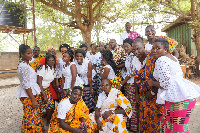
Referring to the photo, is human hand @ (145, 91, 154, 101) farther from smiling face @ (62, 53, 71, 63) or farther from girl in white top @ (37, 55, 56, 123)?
girl in white top @ (37, 55, 56, 123)

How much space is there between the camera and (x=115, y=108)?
3283mm

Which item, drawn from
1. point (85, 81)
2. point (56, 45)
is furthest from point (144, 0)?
point (56, 45)

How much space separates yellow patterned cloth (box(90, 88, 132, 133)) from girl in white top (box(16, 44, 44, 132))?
122 centimetres

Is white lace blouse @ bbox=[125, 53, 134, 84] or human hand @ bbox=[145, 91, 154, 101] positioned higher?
white lace blouse @ bbox=[125, 53, 134, 84]

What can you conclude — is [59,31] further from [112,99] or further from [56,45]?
[112,99]

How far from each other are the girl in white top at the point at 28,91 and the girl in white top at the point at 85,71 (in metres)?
1.01

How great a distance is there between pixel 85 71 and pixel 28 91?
1334mm

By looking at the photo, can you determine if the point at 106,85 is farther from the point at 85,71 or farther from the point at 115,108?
the point at 85,71

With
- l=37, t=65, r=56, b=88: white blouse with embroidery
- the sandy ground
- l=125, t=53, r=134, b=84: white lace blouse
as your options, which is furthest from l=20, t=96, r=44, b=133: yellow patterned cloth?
l=125, t=53, r=134, b=84: white lace blouse

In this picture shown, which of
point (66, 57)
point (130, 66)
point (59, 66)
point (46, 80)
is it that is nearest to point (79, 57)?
point (66, 57)

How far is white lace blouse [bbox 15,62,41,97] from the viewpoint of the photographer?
10.1 feet

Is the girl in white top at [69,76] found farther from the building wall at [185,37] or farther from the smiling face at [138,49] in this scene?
the building wall at [185,37]

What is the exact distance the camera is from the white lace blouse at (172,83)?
2107 millimetres

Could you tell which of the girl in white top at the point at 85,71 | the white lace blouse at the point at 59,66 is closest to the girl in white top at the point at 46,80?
the white lace blouse at the point at 59,66
